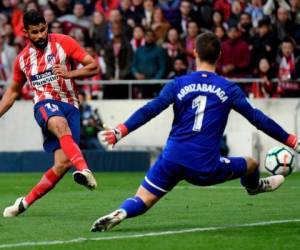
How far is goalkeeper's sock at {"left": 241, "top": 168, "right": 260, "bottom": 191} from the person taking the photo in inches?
440

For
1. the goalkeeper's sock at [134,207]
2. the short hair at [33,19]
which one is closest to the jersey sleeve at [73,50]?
the short hair at [33,19]

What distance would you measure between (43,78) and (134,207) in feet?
8.86

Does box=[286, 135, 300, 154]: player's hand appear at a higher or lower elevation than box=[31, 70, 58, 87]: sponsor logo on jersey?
lower

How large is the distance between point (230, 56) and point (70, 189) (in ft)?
21.9

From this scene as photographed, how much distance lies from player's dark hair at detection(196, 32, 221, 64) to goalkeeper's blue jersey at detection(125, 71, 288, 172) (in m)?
0.14

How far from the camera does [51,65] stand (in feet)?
41.7

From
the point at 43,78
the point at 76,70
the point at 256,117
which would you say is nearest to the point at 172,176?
the point at 256,117

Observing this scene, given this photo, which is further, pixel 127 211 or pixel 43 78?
pixel 43 78

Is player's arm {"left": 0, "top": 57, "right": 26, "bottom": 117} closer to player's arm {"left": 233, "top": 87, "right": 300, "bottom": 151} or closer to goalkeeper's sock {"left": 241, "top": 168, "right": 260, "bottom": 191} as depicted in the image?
goalkeeper's sock {"left": 241, "top": 168, "right": 260, "bottom": 191}

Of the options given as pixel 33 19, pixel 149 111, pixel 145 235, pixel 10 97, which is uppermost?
pixel 33 19

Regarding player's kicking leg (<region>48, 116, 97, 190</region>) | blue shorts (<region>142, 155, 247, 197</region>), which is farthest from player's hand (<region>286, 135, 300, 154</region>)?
player's kicking leg (<region>48, 116, 97, 190</region>)

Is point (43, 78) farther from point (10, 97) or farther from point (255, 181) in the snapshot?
point (255, 181)

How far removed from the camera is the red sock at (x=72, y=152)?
39.7 ft

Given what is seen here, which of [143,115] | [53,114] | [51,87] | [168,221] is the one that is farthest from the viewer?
[51,87]
